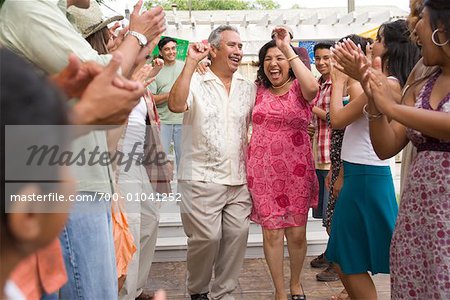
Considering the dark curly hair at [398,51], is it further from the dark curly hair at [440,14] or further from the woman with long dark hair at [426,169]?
the dark curly hair at [440,14]

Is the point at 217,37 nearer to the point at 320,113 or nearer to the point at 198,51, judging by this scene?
the point at 198,51

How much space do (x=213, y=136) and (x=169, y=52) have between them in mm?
2810

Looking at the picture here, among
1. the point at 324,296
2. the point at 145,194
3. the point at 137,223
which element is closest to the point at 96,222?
the point at 137,223

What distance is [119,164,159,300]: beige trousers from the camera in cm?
341

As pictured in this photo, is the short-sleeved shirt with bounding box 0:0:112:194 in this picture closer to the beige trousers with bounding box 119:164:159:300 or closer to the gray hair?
the beige trousers with bounding box 119:164:159:300

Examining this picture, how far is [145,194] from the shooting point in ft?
12.2

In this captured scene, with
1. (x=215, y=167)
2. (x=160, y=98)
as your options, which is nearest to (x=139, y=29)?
(x=215, y=167)

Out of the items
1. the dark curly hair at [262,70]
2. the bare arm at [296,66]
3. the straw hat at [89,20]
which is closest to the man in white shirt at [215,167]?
the dark curly hair at [262,70]

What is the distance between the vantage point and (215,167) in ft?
12.5

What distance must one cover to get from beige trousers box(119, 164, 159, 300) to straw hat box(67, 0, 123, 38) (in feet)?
3.25

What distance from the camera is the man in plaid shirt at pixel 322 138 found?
4504 mm

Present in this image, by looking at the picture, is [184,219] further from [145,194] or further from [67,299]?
[67,299]

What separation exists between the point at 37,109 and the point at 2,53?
153 millimetres

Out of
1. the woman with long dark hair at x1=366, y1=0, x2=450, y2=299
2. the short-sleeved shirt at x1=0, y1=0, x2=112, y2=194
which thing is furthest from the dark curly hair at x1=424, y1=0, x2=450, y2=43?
the short-sleeved shirt at x1=0, y1=0, x2=112, y2=194
